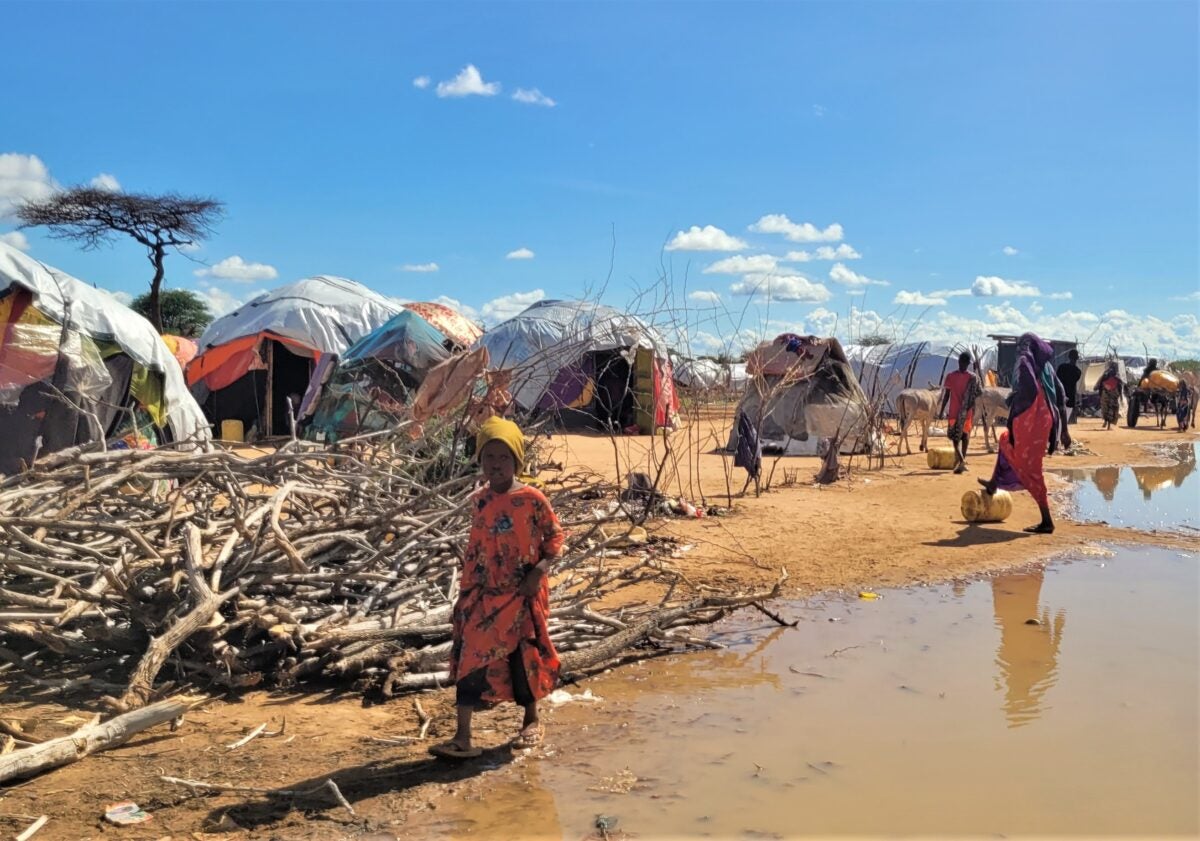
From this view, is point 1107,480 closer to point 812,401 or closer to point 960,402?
point 960,402

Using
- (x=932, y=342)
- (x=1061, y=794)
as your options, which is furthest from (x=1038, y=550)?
(x=932, y=342)

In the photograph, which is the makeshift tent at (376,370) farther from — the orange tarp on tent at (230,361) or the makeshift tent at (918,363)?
the makeshift tent at (918,363)

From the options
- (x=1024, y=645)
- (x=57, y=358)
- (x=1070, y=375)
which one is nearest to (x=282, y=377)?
(x=57, y=358)

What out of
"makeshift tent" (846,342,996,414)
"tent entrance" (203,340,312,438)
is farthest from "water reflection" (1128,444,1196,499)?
"tent entrance" (203,340,312,438)

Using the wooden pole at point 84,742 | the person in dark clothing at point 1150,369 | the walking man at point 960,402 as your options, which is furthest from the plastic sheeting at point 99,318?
the person in dark clothing at point 1150,369

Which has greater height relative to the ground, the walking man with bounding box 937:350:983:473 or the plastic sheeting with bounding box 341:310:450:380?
the plastic sheeting with bounding box 341:310:450:380

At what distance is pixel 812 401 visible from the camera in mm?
14984

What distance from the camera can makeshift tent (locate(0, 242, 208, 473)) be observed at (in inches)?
337

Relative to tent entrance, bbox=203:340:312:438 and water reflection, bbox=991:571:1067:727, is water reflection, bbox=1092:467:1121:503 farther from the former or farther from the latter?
tent entrance, bbox=203:340:312:438

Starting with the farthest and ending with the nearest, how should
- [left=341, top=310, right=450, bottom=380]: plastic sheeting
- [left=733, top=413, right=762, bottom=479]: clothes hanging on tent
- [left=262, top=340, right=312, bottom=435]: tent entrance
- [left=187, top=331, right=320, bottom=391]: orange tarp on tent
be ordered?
[left=262, top=340, right=312, bottom=435]: tent entrance → [left=187, top=331, right=320, bottom=391]: orange tarp on tent → [left=341, top=310, right=450, bottom=380]: plastic sheeting → [left=733, top=413, right=762, bottom=479]: clothes hanging on tent

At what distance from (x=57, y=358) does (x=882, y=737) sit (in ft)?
28.0

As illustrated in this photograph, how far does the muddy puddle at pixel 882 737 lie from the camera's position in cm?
305

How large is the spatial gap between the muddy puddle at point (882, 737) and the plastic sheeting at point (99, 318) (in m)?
5.86

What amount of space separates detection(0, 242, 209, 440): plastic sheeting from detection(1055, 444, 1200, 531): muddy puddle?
31.2 feet
